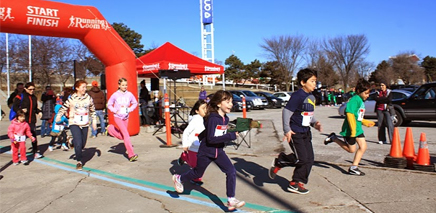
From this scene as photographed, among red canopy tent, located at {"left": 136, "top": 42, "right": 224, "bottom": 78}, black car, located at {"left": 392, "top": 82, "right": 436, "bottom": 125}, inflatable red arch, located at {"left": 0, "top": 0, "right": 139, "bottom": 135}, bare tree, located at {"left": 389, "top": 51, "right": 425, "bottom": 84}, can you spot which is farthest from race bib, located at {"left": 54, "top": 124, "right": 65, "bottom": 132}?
bare tree, located at {"left": 389, "top": 51, "right": 425, "bottom": 84}

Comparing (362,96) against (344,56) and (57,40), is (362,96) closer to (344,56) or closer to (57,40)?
(57,40)

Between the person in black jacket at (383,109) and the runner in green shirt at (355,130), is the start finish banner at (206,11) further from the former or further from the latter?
the runner in green shirt at (355,130)

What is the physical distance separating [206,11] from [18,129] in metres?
46.3

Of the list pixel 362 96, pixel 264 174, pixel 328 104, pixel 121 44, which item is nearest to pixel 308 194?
pixel 264 174

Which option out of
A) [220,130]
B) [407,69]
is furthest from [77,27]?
A: [407,69]

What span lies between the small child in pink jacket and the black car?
11.6 meters

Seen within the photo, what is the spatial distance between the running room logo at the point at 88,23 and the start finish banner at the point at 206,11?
1638 inches

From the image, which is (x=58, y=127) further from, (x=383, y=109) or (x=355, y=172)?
(x=383, y=109)

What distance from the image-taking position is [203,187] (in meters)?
5.56

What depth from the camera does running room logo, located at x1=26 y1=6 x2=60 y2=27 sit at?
9.22 metres

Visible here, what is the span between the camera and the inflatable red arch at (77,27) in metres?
9.09

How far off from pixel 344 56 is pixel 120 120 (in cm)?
5122

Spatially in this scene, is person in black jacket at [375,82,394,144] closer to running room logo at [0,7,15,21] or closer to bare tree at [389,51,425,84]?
running room logo at [0,7,15,21]

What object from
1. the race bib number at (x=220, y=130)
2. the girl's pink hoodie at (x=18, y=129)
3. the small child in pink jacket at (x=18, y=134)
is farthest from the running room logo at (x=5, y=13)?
the race bib number at (x=220, y=130)
